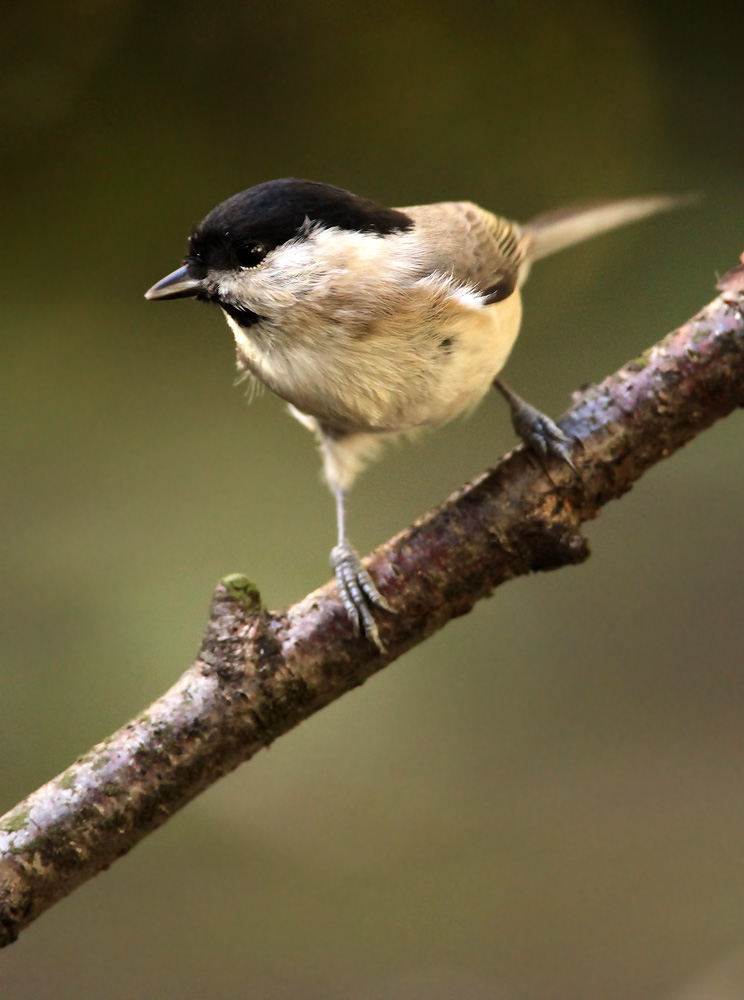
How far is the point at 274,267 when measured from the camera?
1072mm

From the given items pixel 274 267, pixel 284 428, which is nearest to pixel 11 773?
pixel 284 428

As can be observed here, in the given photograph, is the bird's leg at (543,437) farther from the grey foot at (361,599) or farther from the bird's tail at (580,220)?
the bird's tail at (580,220)

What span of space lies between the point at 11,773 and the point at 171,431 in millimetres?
943

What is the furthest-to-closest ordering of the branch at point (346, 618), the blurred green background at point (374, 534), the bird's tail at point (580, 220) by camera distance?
1. the blurred green background at point (374, 534)
2. the bird's tail at point (580, 220)
3. the branch at point (346, 618)

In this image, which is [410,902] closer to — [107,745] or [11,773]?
Answer: [11,773]

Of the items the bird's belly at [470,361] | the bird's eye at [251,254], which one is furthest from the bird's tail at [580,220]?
the bird's eye at [251,254]

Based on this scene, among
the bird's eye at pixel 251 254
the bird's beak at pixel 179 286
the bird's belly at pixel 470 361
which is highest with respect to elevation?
the bird's beak at pixel 179 286

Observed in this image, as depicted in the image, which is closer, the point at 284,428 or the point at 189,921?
the point at 189,921

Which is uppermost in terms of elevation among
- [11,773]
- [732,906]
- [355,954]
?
[11,773]

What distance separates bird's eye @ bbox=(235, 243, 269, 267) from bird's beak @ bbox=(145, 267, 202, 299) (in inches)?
2.2

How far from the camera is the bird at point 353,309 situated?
3.49 feet

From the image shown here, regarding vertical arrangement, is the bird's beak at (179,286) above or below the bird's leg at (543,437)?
above

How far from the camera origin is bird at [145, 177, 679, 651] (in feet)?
3.49

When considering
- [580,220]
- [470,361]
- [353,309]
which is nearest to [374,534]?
[580,220]
